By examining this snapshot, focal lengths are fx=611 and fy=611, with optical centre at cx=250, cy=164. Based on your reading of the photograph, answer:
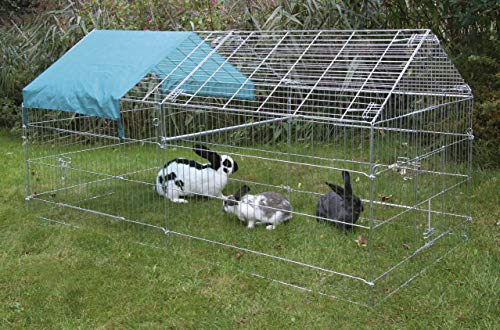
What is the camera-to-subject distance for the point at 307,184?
19.0 ft

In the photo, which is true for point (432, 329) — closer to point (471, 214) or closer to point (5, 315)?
point (471, 214)

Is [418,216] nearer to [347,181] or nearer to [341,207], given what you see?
[341,207]

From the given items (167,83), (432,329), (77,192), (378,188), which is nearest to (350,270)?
(432,329)

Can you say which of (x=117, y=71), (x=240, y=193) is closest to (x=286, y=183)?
(x=240, y=193)

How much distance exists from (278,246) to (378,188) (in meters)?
1.72

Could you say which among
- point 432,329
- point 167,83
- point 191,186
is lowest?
point 432,329

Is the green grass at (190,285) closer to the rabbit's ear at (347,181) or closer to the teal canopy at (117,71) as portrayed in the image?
the rabbit's ear at (347,181)

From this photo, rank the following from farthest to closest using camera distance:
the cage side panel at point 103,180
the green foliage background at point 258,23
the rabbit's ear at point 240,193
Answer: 1. the green foliage background at point 258,23
2. the cage side panel at point 103,180
3. the rabbit's ear at point 240,193

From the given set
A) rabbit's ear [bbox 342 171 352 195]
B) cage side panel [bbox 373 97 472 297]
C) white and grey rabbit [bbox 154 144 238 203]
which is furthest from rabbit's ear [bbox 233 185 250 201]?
cage side panel [bbox 373 97 472 297]

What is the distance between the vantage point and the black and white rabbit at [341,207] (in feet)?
14.4

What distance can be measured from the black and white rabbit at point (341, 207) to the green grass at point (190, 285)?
0.13 m

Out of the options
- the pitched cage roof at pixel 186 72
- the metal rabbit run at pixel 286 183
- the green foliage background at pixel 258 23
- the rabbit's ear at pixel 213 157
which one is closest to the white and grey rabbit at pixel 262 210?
the metal rabbit run at pixel 286 183

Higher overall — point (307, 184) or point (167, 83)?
point (167, 83)

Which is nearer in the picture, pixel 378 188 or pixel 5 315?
pixel 5 315
